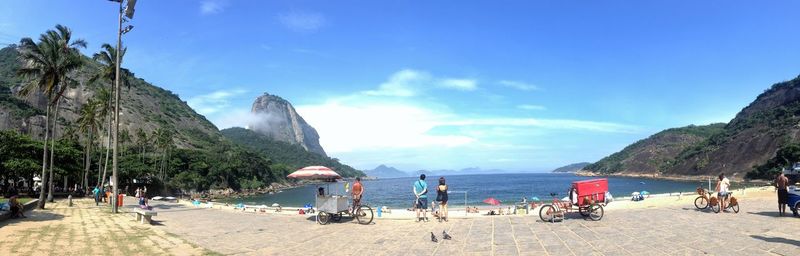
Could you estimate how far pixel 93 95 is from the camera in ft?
276

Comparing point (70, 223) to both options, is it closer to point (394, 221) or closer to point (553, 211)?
point (394, 221)

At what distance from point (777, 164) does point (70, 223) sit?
431 feet

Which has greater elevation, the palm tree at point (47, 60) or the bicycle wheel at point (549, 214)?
the palm tree at point (47, 60)

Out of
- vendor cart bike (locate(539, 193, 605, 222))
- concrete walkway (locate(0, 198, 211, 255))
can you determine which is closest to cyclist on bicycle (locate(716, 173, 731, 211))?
vendor cart bike (locate(539, 193, 605, 222))

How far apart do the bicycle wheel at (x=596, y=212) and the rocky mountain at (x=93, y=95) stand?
63421 millimetres

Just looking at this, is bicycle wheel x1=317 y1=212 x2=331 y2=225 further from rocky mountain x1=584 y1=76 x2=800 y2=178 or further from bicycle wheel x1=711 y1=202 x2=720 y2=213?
rocky mountain x1=584 y1=76 x2=800 y2=178

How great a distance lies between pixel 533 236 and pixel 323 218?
7655 mm

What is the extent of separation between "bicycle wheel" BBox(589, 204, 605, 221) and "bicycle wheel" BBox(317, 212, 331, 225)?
8973 millimetres

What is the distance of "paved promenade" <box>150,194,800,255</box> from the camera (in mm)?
9539

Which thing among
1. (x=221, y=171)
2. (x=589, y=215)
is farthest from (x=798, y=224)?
(x=221, y=171)

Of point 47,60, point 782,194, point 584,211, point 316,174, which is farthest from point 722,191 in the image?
point 47,60

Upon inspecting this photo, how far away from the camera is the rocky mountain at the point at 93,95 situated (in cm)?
9368

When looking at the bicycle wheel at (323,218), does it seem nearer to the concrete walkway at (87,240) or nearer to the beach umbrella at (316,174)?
the beach umbrella at (316,174)

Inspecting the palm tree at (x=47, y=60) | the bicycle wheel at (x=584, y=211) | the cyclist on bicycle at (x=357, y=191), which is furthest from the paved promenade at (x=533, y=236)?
the palm tree at (x=47, y=60)
